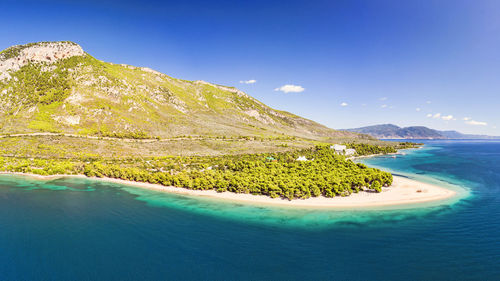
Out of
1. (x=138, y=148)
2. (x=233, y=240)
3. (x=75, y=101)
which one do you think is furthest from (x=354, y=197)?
(x=75, y=101)

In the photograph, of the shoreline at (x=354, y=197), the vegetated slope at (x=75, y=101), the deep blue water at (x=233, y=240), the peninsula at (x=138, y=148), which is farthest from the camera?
the vegetated slope at (x=75, y=101)

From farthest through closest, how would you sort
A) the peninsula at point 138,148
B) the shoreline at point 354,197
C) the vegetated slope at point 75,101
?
the vegetated slope at point 75,101, the peninsula at point 138,148, the shoreline at point 354,197

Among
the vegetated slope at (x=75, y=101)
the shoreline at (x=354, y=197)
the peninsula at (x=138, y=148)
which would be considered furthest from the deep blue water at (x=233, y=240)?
the vegetated slope at (x=75, y=101)

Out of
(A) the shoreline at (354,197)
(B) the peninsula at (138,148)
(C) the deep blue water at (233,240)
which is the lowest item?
(C) the deep blue water at (233,240)

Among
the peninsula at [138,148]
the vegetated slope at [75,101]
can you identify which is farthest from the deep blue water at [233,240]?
the vegetated slope at [75,101]

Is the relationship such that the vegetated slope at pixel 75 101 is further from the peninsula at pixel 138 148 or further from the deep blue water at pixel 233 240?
the deep blue water at pixel 233 240

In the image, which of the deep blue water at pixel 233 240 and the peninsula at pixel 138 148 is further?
the peninsula at pixel 138 148

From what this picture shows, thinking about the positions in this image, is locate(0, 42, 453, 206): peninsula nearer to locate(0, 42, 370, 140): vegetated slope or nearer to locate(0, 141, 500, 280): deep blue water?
locate(0, 42, 370, 140): vegetated slope

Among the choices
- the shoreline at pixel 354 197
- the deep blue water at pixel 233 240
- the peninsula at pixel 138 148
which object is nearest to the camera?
the deep blue water at pixel 233 240

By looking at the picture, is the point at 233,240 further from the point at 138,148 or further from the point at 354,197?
the point at 138,148

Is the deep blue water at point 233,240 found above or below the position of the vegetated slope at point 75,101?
below

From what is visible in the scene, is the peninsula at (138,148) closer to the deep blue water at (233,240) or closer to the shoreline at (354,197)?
the shoreline at (354,197)
